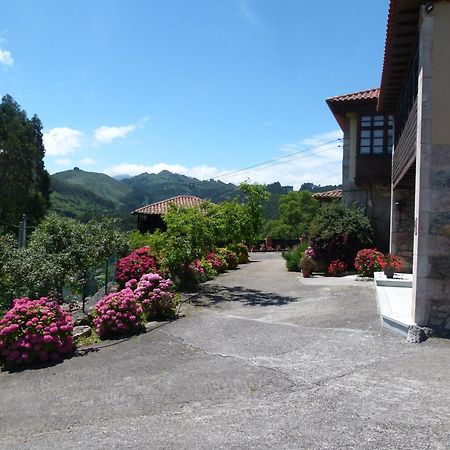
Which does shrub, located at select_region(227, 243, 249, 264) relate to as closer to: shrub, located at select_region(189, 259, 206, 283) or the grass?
shrub, located at select_region(189, 259, 206, 283)

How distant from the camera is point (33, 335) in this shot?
27.3 feet

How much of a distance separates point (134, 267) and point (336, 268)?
7176mm

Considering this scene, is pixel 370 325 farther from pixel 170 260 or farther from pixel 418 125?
pixel 170 260

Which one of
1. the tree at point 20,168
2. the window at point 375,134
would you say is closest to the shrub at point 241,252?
the window at point 375,134

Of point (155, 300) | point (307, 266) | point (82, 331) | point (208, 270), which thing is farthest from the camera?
point (208, 270)

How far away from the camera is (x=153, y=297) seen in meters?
10.9

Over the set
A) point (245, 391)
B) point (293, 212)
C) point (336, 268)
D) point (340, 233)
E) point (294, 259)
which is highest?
point (293, 212)

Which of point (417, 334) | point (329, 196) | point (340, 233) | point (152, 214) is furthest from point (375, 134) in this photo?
point (152, 214)

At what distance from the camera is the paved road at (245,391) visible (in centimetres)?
458

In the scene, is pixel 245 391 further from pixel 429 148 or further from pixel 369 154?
pixel 369 154

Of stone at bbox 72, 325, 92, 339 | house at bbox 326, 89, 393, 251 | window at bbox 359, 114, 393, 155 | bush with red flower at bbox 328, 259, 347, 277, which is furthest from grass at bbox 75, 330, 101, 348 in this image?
window at bbox 359, 114, 393, 155

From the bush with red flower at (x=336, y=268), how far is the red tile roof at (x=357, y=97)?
250 inches

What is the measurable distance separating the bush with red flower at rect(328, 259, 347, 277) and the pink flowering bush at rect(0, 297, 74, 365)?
10.6 metres

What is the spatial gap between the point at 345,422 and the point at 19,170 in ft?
145
